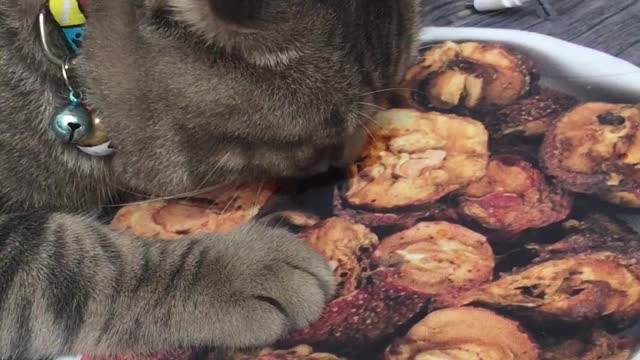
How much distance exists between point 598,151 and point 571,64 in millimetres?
168

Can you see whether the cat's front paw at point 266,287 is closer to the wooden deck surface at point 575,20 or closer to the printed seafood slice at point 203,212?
the printed seafood slice at point 203,212

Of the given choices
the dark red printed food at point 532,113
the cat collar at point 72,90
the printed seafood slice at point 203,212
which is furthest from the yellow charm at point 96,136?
the dark red printed food at point 532,113

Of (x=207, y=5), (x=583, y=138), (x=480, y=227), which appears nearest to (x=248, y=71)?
(x=207, y=5)

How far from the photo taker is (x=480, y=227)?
936mm

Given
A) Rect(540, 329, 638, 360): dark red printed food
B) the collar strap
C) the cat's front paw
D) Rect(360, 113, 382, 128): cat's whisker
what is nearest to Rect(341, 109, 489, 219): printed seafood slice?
Rect(360, 113, 382, 128): cat's whisker

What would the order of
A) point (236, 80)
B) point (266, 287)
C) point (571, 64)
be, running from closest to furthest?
point (236, 80)
point (266, 287)
point (571, 64)

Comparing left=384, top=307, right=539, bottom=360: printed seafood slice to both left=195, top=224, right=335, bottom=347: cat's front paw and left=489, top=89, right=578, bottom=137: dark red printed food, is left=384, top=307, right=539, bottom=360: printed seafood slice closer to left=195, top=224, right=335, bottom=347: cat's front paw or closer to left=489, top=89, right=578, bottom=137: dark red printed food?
left=195, top=224, right=335, bottom=347: cat's front paw

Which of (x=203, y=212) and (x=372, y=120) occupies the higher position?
(x=372, y=120)

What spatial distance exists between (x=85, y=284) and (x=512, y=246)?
0.52m

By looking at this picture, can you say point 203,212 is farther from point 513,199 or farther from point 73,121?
point 513,199

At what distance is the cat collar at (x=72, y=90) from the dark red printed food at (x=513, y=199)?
1.54ft

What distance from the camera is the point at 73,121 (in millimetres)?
900

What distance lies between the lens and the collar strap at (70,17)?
0.86 meters

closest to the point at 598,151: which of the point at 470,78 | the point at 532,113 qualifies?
the point at 532,113
